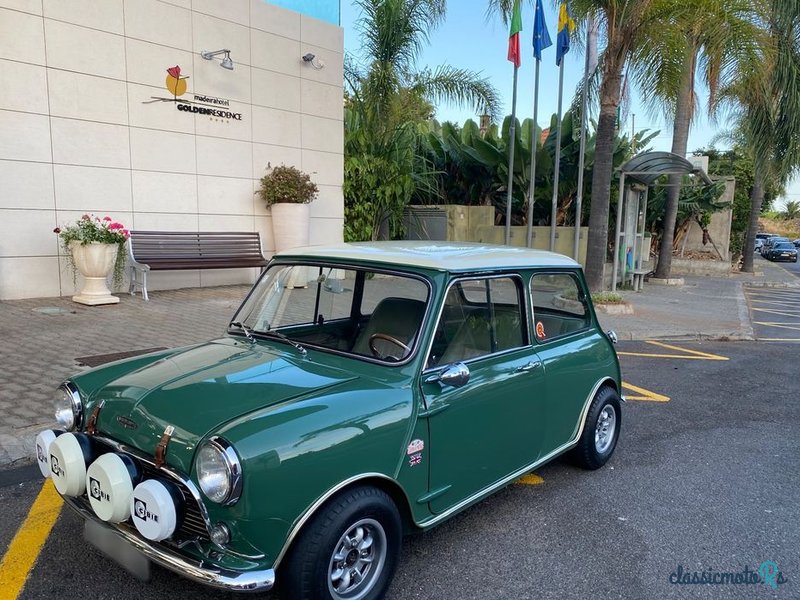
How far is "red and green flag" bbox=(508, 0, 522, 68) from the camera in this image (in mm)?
14133

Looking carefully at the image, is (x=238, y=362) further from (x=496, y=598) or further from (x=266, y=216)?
(x=266, y=216)

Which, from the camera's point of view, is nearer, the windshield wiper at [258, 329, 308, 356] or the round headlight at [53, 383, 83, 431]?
the round headlight at [53, 383, 83, 431]

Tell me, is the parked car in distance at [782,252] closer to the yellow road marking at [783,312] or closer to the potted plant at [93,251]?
the yellow road marking at [783,312]

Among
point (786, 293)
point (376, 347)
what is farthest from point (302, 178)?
point (786, 293)

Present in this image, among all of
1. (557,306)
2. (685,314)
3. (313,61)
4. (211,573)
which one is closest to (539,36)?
(313,61)

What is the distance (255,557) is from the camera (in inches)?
87.5

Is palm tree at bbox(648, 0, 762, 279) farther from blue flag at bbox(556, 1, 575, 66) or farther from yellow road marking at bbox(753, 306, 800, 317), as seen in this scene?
yellow road marking at bbox(753, 306, 800, 317)

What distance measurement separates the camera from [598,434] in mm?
4344

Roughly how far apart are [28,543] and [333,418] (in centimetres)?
194

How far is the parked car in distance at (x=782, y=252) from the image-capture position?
38684mm

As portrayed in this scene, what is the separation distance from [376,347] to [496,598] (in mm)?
1348

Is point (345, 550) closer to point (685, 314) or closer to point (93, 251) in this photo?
point (93, 251)

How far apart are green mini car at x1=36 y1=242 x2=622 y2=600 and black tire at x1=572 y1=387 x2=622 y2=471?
0.02m

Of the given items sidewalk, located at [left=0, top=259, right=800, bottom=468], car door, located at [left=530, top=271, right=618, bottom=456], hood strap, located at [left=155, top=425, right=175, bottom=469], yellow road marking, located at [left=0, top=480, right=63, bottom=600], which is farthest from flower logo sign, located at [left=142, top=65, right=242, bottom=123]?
hood strap, located at [left=155, top=425, right=175, bottom=469]
